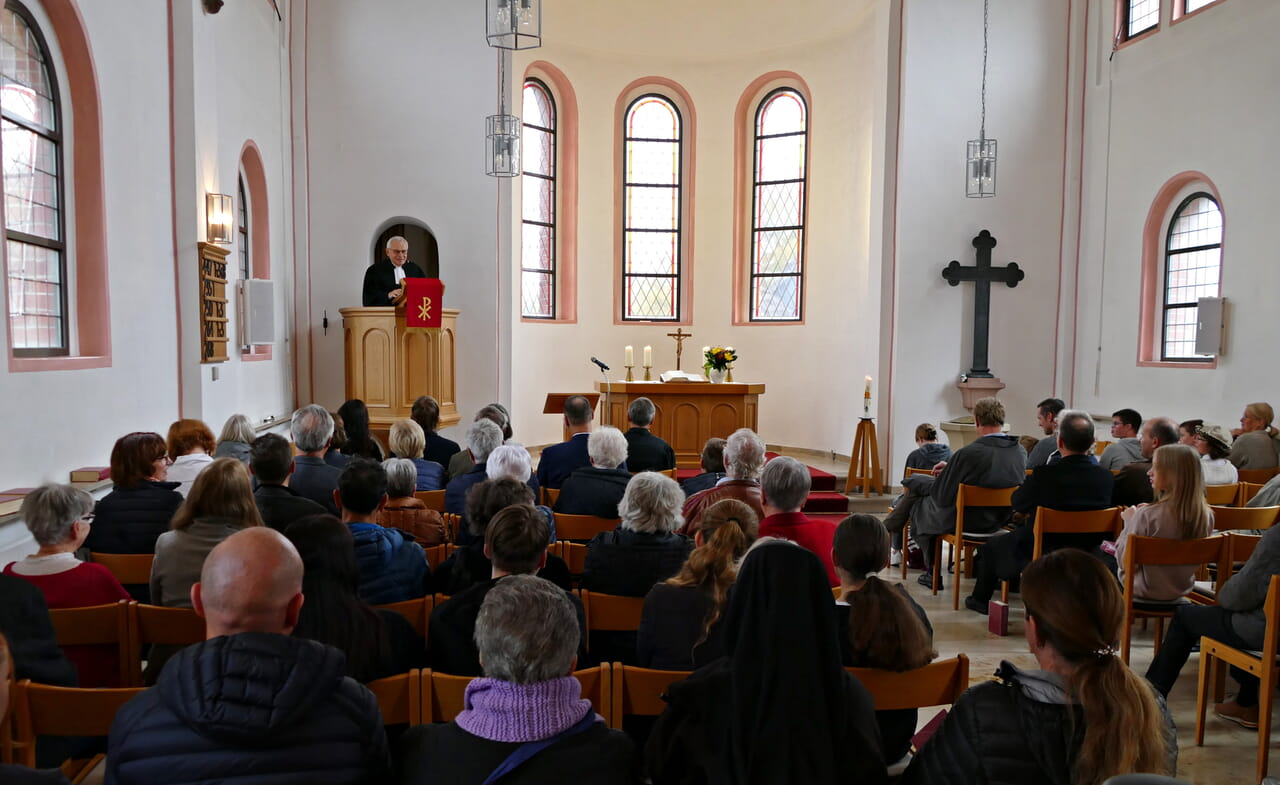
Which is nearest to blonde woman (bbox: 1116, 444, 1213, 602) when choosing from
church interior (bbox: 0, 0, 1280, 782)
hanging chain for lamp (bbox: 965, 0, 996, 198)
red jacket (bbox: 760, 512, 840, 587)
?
church interior (bbox: 0, 0, 1280, 782)

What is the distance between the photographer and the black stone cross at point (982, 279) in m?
10.3

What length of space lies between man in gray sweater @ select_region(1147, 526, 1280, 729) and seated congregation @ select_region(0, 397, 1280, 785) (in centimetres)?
1

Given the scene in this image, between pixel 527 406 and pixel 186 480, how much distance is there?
7.70 meters

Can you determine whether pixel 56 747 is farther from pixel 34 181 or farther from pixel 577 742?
pixel 34 181

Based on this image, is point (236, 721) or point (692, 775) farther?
point (692, 775)

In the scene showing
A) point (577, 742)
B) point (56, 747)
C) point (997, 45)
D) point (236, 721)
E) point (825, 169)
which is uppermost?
point (997, 45)

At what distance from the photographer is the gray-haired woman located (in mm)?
1785

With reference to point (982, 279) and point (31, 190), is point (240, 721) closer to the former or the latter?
point (31, 190)

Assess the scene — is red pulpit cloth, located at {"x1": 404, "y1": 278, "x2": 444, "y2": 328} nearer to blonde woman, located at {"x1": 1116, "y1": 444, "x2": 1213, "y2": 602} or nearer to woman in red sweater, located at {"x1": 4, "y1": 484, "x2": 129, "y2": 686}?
woman in red sweater, located at {"x1": 4, "y1": 484, "x2": 129, "y2": 686}

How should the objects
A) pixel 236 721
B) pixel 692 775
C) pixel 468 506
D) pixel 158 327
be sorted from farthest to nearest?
pixel 158 327 → pixel 468 506 → pixel 692 775 → pixel 236 721

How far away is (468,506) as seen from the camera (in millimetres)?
3576

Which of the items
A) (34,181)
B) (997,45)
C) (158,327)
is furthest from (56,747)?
(997,45)

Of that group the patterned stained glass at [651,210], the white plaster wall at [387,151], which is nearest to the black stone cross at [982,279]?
the patterned stained glass at [651,210]

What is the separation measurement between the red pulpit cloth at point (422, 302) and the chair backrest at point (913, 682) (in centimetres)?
705
